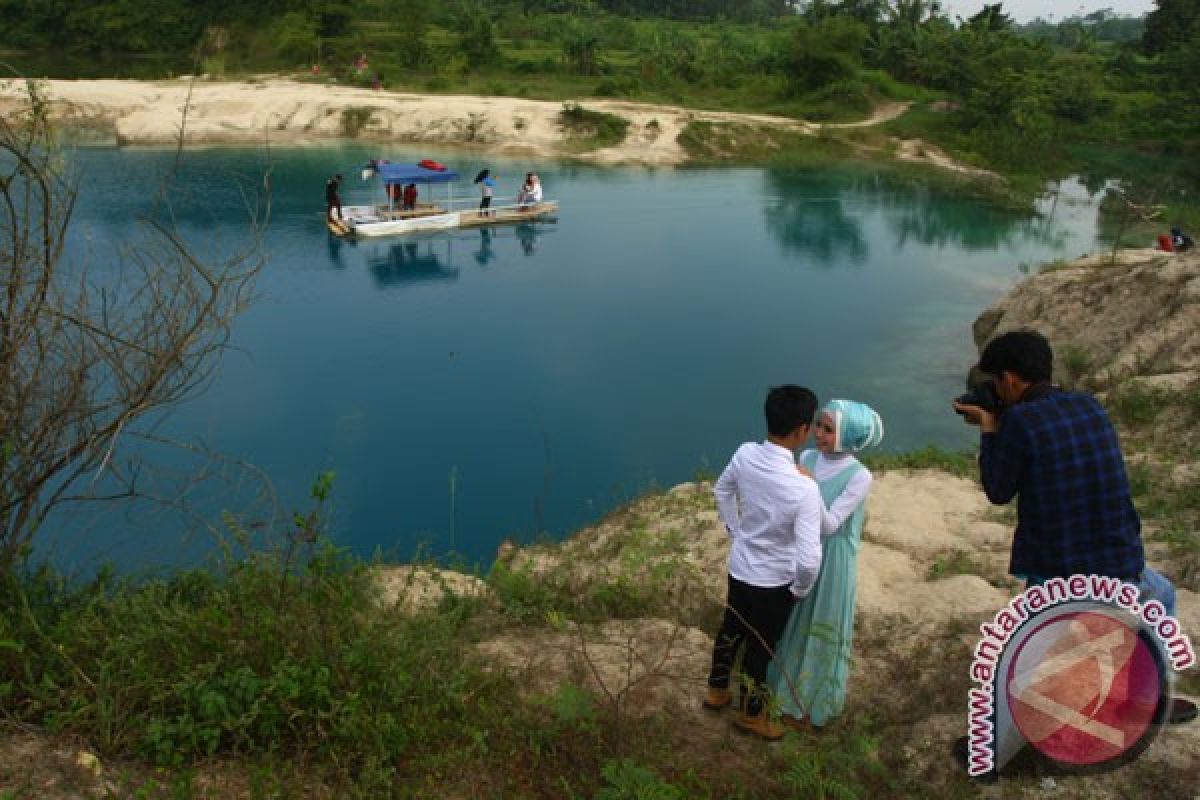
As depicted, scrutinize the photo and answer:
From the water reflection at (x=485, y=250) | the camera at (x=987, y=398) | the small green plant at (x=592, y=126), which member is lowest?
the water reflection at (x=485, y=250)

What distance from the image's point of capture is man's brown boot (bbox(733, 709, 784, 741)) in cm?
348

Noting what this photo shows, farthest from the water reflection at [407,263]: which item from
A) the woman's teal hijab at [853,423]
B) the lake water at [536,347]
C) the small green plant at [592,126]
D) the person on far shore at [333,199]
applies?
the small green plant at [592,126]

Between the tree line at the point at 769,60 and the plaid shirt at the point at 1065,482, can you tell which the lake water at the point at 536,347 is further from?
the tree line at the point at 769,60

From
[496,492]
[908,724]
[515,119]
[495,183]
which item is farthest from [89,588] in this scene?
[515,119]

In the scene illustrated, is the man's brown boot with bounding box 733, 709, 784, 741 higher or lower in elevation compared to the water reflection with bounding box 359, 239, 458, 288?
lower

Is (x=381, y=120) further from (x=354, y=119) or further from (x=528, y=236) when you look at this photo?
(x=528, y=236)

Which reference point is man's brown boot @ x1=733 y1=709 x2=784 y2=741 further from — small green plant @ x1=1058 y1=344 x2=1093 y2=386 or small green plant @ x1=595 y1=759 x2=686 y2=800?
small green plant @ x1=1058 y1=344 x2=1093 y2=386

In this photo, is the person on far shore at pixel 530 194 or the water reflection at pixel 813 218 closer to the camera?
the water reflection at pixel 813 218

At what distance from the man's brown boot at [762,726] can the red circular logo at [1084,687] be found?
0.91 meters

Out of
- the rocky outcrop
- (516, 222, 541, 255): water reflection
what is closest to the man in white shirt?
the rocky outcrop

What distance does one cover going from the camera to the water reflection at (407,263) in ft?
51.8

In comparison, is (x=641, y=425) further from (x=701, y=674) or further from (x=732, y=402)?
(x=701, y=674)

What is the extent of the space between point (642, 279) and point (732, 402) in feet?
18.2

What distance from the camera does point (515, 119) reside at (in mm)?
29781
